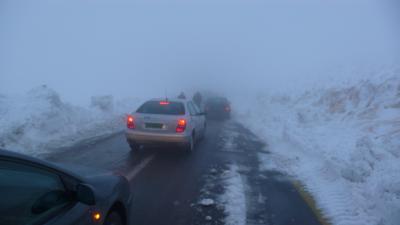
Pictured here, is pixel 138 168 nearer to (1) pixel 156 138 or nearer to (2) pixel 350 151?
(1) pixel 156 138

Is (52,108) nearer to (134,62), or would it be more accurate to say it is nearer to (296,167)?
(296,167)

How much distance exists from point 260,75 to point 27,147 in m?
62.7

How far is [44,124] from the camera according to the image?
1218 centimetres

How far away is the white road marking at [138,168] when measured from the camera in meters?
7.15

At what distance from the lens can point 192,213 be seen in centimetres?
523

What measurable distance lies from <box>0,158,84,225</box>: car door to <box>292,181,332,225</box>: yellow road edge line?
3.83 m

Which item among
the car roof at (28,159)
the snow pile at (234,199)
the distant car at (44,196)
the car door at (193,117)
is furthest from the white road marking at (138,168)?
the car roof at (28,159)

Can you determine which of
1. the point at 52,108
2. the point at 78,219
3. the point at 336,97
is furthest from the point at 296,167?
the point at 336,97

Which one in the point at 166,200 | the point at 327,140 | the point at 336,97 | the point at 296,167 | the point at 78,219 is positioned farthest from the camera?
the point at 336,97

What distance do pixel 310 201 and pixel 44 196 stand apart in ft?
15.6

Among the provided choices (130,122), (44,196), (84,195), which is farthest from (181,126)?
(44,196)

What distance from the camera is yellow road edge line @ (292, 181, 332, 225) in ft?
16.8

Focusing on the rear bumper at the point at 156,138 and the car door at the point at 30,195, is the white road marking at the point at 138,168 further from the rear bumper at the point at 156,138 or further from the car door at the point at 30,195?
the car door at the point at 30,195

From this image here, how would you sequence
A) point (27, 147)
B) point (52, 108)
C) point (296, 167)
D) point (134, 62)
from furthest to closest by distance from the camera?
point (134, 62)
point (52, 108)
point (27, 147)
point (296, 167)
